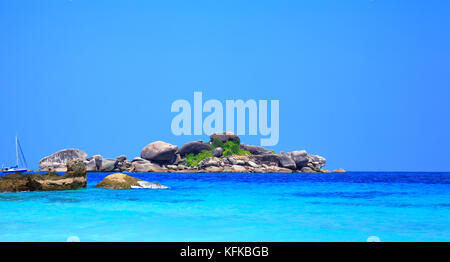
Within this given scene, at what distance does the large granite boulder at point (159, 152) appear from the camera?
7450 centimetres

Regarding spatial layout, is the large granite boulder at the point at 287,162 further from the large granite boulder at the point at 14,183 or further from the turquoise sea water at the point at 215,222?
the turquoise sea water at the point at 215,222

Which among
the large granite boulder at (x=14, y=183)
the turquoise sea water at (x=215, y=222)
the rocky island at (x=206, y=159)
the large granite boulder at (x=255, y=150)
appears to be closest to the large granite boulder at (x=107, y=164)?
the rocky island at (x=206, y=159)

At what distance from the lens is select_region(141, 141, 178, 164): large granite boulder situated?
244 feet

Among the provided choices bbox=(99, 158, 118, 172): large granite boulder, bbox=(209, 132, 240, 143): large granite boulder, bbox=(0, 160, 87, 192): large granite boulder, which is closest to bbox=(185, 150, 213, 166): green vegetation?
bbox=(209, 132, 240, 143): large granite boulder

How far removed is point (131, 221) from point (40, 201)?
24.8ft

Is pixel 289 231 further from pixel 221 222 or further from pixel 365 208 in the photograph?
pixel 365 208

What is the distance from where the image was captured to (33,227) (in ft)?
36.4

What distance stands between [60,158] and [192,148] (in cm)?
3061

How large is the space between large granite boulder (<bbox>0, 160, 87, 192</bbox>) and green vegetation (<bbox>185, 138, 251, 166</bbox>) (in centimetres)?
5530

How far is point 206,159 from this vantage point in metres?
79.4

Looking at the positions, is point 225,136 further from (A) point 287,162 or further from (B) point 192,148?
(A) point 287,162

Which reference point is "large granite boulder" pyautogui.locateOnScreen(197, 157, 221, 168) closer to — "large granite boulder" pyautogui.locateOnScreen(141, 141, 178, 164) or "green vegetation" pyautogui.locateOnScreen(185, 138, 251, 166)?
"green vegetation" pyautogui.locateOnScreen(185, 138, 251, 166)

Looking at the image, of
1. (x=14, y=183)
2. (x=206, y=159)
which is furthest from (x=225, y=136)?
(x=14, y=183)
